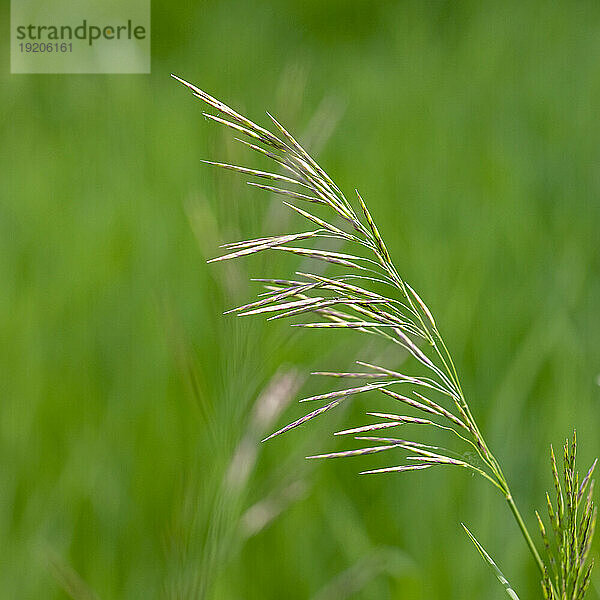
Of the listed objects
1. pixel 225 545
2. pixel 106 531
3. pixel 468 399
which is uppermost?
pixel 225 545

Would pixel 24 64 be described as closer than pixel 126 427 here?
No

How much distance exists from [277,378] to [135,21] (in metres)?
2.29

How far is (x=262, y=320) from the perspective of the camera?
1.65ft

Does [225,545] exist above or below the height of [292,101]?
below

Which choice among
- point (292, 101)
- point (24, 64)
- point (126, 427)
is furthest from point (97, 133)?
point (292, 101)

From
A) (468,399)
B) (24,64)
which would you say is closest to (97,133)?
(24,64)

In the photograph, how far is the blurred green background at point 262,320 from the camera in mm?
548

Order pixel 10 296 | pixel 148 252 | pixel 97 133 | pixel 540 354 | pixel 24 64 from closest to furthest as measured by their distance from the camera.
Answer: pixel 540 354 → pixel 10 296 → pixel 148 252 → pixel 97 133 → pixel 24 64

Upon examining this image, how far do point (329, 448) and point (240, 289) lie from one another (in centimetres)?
53

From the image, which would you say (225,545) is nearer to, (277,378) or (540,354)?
(277,378)

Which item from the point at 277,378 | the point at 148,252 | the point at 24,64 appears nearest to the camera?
the point at 277,378

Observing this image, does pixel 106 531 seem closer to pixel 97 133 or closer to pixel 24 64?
pixel 97 133

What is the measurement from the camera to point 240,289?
490 mm

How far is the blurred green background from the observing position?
55cm
